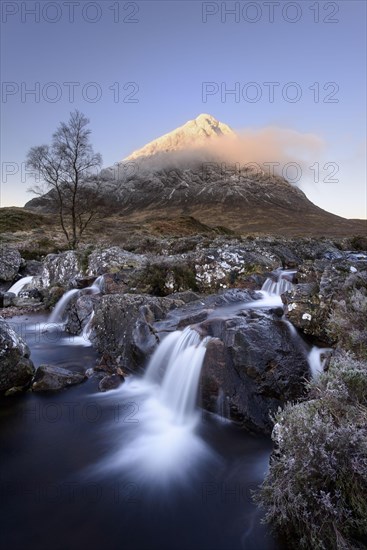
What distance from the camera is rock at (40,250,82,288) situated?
19.9 meters

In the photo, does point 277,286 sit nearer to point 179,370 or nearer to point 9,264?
point 179,370

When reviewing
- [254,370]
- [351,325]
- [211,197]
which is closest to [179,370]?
[254,370]

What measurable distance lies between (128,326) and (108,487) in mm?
5118

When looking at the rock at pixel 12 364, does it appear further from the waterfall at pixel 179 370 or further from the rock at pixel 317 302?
the rock at pixel 317 302

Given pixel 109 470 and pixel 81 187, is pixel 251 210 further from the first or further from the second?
pixel 109 470

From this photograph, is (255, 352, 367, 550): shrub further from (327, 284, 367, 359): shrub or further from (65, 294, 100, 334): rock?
(65, 294, 100, 334): rock

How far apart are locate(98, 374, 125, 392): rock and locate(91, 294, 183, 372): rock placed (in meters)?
0.57

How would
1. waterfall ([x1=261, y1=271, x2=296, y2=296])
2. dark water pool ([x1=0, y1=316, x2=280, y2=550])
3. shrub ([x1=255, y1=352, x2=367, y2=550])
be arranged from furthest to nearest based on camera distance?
waterfall ([x1=261, y1=271, x2=296, y2=296]) < dark water pool ([x1=0, y1=316, x2=280, y2=550]) < shrub ([x1=255, y1=352, x2=367, y2=550])

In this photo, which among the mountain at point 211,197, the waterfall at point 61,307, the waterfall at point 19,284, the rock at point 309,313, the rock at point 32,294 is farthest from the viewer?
the mountain at point 211,197

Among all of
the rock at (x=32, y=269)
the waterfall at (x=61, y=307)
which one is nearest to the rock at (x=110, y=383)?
the waterfall at (x=61, y=307)

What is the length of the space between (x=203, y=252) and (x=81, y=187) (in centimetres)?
2172

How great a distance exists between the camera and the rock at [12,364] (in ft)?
27.6

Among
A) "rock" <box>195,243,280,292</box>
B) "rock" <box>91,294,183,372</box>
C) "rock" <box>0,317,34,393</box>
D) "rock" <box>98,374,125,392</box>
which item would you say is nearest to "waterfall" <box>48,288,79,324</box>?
"rock" <box>91,294,183,372</box>

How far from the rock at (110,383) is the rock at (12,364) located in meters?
1.72
